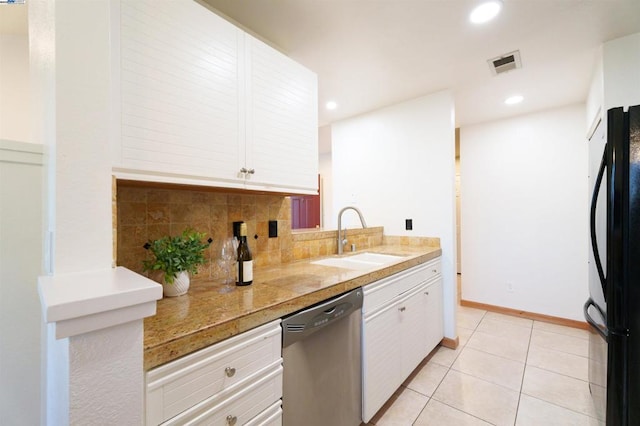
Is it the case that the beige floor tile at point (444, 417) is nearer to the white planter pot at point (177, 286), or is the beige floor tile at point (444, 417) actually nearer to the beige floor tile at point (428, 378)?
the beige floor tile at point (428, 378)

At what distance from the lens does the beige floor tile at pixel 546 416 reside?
159cm

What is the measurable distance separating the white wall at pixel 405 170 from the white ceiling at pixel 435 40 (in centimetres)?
29

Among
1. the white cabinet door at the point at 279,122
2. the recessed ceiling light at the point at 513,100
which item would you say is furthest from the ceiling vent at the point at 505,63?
the white cabinet door at the point at 279,122

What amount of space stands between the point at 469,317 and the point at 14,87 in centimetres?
470

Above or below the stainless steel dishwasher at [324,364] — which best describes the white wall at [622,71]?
above

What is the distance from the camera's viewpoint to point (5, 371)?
90cm

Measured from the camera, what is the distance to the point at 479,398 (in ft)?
5.93

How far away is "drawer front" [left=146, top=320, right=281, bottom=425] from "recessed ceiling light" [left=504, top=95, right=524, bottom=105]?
3074 millimetres

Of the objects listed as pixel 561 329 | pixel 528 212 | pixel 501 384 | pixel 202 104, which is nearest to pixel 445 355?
pixel 501 384


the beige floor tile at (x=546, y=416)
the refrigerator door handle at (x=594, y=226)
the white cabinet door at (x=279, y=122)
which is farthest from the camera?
the beige floor tile at (x=546, y=416)

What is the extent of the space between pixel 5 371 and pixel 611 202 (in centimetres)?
236

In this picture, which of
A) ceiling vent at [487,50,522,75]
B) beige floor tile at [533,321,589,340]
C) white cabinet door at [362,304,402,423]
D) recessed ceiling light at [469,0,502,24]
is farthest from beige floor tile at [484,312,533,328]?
recessed ceiling light at [469,0,502,24]

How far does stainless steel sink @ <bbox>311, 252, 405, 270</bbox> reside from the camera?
202cm

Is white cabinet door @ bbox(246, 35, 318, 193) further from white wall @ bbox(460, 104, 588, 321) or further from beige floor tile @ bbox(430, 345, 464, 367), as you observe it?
white wall @ bbox(460, 104, 588, 321)
